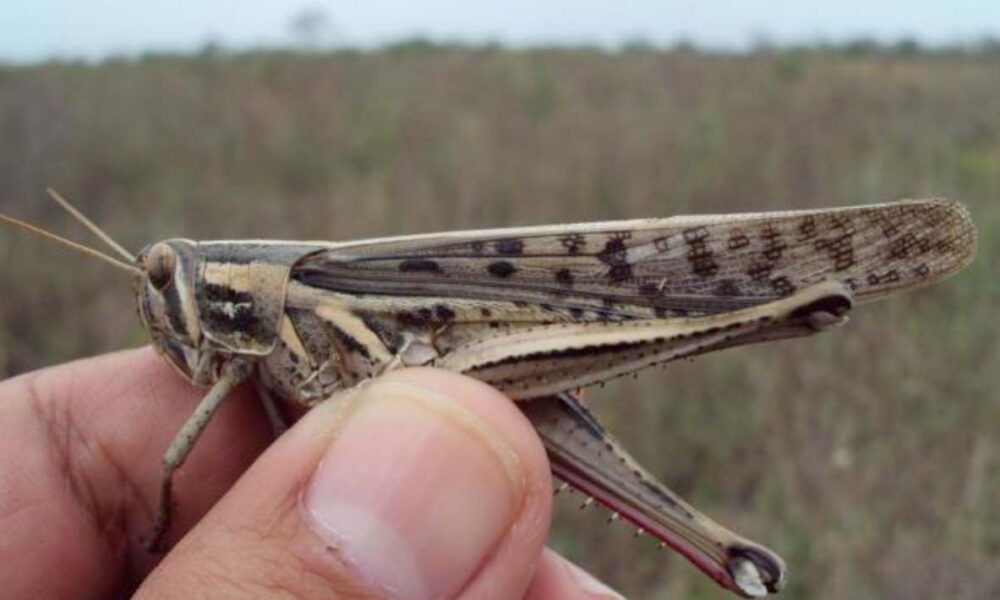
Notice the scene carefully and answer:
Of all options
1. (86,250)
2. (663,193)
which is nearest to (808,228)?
(86,250)

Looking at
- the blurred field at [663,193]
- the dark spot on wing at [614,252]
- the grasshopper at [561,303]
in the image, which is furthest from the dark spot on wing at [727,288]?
the blurred field at [663,193]

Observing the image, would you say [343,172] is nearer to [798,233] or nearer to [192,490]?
[192,490]

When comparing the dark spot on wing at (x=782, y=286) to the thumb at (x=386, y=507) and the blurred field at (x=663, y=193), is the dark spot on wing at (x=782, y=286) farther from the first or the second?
the blurred field at (x=663, y=193)

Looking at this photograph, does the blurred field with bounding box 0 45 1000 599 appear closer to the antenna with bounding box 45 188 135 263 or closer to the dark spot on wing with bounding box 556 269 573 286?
the dark spot on wing with bounding box 556 269 573 286

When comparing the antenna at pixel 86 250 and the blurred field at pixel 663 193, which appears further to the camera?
the blurred field at pixel 663 193

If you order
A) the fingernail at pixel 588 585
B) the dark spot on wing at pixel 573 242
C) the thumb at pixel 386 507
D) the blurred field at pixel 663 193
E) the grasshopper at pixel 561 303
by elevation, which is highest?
A: the dark spot on wing at pixel 573 242

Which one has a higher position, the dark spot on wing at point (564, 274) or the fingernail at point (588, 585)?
the dark spot on wing at point (564, 274)
